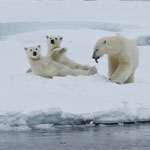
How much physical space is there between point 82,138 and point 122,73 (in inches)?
99.6

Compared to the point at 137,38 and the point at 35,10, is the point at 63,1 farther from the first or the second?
the point at 137,38

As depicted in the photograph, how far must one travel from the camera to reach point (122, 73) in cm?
809

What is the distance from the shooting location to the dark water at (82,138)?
17.4ft

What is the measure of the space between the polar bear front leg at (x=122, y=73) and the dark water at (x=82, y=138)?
1755mm

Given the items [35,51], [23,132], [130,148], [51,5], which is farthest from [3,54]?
[51,5]

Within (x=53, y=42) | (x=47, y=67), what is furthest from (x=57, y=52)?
(x=53, y=42)

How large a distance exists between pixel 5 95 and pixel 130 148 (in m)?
2.42

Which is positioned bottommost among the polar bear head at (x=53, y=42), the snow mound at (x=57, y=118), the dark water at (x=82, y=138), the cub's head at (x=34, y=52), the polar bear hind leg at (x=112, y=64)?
the dark water at (x=82, y=138)

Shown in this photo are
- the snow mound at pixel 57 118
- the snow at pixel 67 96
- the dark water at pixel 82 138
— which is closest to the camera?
the dark water at pixel 82 138

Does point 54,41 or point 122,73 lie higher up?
point 54,41

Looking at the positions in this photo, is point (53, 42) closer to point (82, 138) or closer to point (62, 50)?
point (62, 50)

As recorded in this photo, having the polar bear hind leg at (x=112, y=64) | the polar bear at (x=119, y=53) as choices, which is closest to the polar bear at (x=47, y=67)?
the polar bear hind leg at (x=112, y=64)

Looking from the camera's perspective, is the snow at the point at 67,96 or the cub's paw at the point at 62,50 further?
the cub's paw at the point at 62,50

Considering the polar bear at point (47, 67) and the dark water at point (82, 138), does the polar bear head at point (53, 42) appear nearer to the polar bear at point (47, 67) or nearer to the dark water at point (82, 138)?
the polar bear at point (47, 67)
